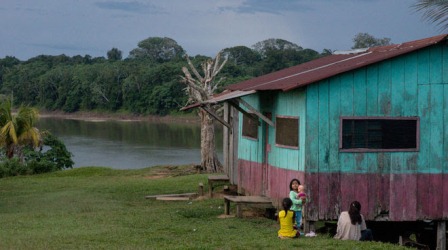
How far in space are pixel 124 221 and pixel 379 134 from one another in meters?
5.87

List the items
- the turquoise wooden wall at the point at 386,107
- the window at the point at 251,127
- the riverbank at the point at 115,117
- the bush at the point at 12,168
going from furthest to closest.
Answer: the riverbank at the point at 115,117 < the bush at the point at 12,168 < the window at the point at 251,127 < the turquoise wooden wall at the point at 386,107

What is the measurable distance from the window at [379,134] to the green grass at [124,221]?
6.66ft

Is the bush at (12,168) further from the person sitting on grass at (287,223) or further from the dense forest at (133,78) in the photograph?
the dense forest at (133,78)

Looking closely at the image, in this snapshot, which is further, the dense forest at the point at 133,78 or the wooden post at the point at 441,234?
the dense forest at the point at 133,78

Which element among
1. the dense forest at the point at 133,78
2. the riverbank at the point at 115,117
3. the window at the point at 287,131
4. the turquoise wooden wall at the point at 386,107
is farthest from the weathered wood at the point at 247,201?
the riverbank at the point at 115,117

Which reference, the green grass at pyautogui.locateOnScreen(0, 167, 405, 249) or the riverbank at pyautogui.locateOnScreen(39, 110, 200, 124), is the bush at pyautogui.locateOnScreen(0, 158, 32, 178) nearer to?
the green grass at pyautogui.locateOnScreen(0, 167, 405, 249)

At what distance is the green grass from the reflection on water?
1728 centimetres

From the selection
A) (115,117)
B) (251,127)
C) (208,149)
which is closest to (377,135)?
(251,127)

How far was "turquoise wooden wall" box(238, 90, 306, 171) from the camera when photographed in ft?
48.9

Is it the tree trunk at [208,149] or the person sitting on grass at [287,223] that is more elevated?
the tree trunk at [208,149]

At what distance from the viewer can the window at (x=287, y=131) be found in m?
15.2

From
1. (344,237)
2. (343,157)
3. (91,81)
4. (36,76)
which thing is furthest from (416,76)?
(36,76)

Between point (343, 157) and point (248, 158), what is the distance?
4.51 metres

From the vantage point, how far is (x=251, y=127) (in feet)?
61.4
